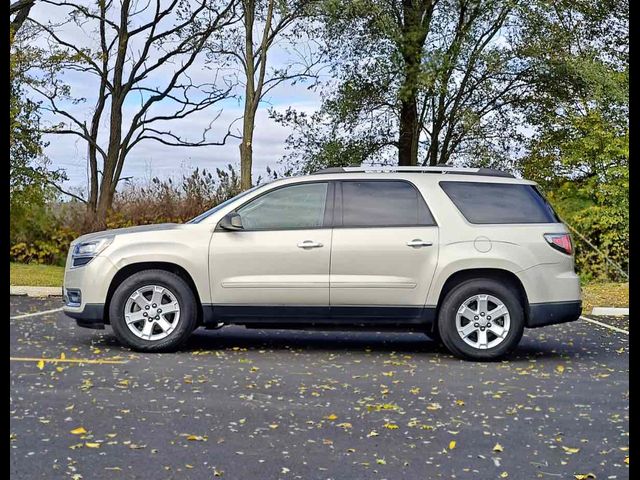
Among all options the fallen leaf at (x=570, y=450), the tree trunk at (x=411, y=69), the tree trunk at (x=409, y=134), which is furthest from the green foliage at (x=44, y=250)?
the fallen leaf at (x=570, y=450)

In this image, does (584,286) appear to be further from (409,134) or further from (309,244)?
(309,244)

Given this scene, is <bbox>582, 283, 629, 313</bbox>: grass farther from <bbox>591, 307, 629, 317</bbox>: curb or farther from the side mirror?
the side mirror

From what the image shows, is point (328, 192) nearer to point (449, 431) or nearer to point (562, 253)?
point (562, 253)

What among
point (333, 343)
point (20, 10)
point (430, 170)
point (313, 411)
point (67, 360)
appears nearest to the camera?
point (313, 411)

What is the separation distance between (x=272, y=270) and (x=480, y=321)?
2.12 m

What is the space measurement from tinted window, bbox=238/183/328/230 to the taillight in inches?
90.5

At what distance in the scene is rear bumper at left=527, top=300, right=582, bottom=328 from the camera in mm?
8586

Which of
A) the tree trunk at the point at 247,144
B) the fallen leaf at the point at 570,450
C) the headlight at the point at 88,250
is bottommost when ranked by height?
the fallen leaf at the point at 570,450

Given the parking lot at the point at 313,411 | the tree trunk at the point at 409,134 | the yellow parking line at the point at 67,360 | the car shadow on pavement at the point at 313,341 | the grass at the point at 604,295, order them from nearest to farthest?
the parking lot at the point at 313,411
the yellow parking line at the point at 67,360
the car shadow on pavement at the point at 313,341
the grass at the point at 604,295
the tree trunk at the point at 409,134

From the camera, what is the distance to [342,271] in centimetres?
861

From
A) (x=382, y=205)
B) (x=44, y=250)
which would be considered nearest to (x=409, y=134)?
(x=44, y=250)

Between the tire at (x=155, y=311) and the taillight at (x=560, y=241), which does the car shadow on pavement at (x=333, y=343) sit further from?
the taillight at (x=560, y=241)

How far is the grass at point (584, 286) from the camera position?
47.5ft

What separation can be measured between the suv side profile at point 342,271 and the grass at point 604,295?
5215 mm
